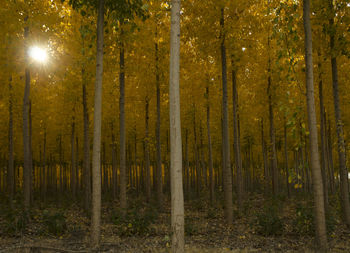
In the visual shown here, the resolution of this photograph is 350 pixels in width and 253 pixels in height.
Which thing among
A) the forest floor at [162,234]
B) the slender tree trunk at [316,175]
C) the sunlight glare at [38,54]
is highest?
the sunlight glare at [38,54]

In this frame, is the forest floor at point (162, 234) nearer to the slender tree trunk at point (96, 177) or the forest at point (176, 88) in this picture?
the forest at point (176, 88)

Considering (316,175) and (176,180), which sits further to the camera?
(316,175)

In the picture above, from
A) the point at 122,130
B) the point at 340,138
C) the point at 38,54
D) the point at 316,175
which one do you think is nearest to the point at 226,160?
the point at 340,138

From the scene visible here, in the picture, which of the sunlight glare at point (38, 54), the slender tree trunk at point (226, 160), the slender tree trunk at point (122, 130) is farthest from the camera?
the slender tree trunk at point (122, 130)

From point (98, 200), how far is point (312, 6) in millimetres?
Result: 7966

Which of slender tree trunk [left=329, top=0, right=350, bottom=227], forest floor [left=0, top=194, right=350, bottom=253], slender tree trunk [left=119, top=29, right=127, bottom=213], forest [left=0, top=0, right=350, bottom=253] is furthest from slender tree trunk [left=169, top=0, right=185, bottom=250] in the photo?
slender tree trunk [left=329, top=0, right=350, bottom=227]

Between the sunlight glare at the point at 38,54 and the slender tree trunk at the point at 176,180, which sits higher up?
the sunlight glare at the point at 38,54

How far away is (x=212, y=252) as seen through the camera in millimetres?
6414

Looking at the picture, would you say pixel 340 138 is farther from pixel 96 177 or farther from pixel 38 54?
pixel 38 54

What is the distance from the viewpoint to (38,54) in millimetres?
10469

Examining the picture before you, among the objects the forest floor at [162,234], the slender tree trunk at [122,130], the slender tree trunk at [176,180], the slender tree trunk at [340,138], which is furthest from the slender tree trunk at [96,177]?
the slender tree trunk at [340,138]

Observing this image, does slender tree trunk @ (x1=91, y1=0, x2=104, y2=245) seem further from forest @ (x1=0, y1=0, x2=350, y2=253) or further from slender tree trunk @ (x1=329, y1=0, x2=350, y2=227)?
slender tree trunk @ (x1=329, y1=0, x2=350, y2=227)

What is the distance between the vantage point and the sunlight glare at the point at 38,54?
33.7 ft

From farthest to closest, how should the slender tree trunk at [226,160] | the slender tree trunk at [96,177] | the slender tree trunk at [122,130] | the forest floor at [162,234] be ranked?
the slender tree trunk at [122,130] < the slender tree trunk at [226,160] < the forest floor at [162,234] < the slender tree trunk at [96,177]
